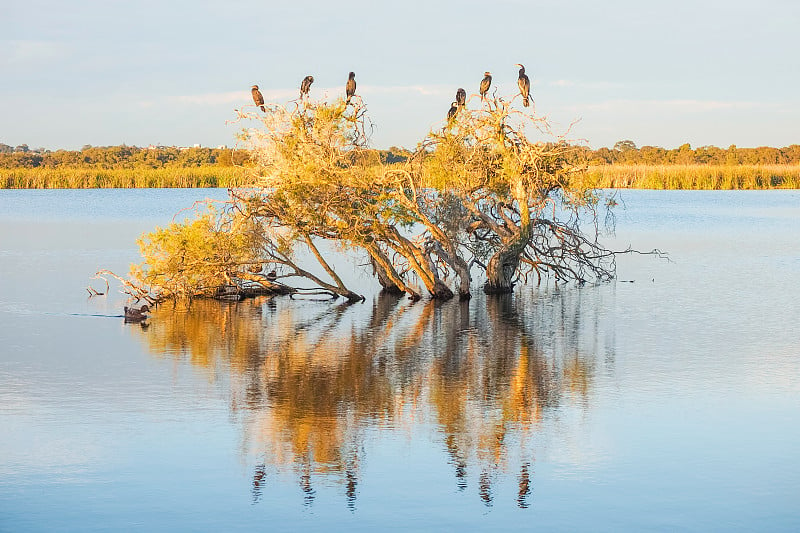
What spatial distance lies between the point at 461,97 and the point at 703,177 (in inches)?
1955

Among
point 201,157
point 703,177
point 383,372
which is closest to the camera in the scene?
point 383,372

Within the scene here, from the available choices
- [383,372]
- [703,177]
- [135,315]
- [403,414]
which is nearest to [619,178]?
[703,177]

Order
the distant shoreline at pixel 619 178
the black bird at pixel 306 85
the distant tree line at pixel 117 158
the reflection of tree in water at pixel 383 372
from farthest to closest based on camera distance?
the distant tree line at pixel 117 158, the distant shoreline at pixel 619 178, the black bird at pixel 306 85, the reflection of tree in water at pixel 383 372

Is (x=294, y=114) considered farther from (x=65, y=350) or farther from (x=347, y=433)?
(x=347, y=433)

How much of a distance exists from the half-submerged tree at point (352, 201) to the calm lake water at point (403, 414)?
631 millimetres

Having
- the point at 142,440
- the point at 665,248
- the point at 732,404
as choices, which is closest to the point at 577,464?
the point at 732,404

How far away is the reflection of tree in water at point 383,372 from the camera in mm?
6922

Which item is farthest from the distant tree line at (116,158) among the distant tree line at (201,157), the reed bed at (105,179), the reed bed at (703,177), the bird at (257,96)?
the bird at (257,96)

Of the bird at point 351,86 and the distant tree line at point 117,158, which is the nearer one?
the bird at point 351,86

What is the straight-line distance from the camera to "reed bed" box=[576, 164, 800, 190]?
5997 cm

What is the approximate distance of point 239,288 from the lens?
15242mm

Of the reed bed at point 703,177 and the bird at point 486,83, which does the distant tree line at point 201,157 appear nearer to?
the reed bed at point 703,177

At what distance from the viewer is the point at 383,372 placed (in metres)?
9.53

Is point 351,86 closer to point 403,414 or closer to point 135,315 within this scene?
point 135,315
